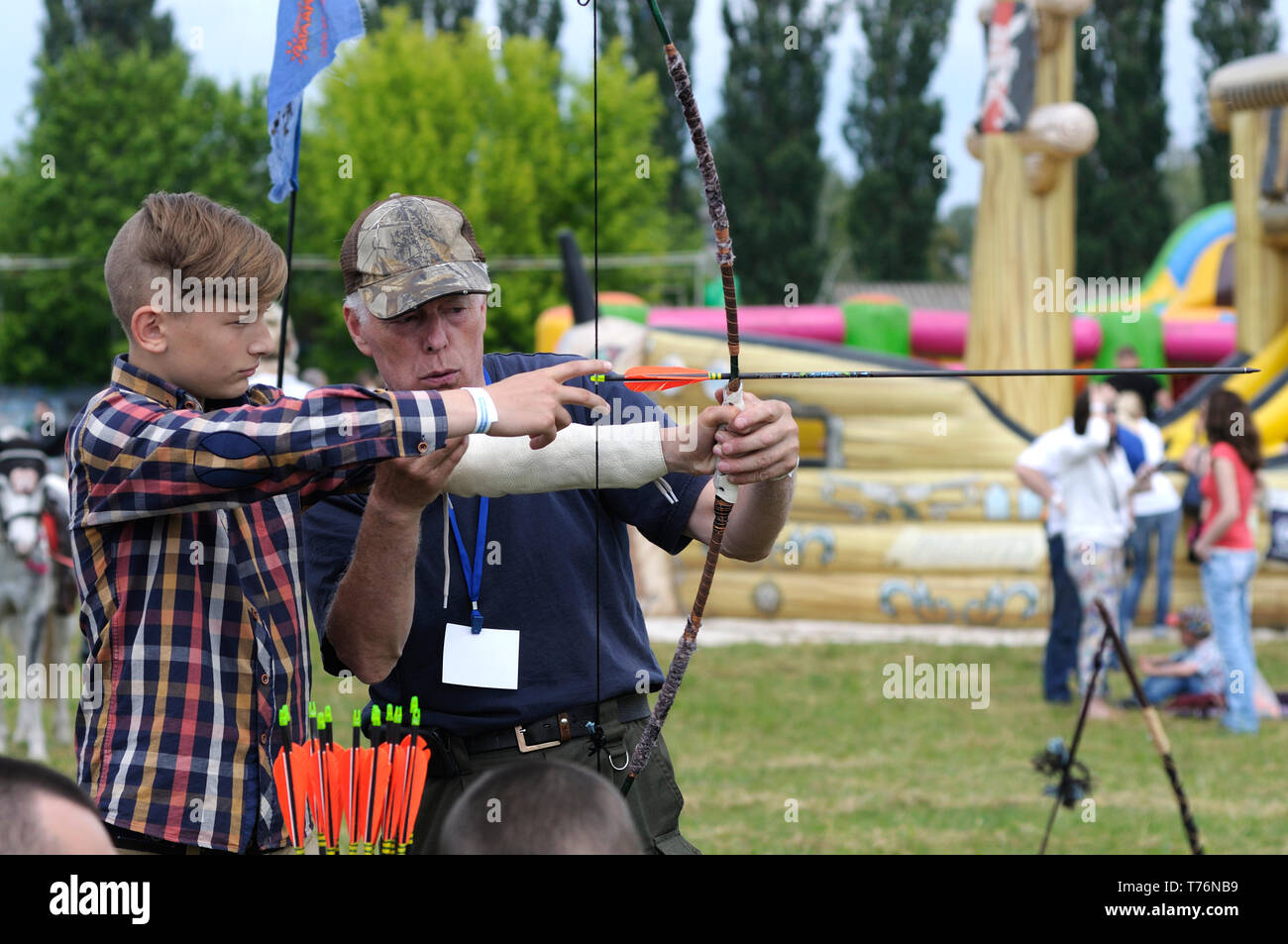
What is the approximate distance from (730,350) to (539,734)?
2.21 ft

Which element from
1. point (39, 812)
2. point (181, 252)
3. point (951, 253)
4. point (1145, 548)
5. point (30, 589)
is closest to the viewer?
point (39, 812)

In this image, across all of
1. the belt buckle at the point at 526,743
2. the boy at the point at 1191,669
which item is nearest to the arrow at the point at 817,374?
the belt buckle at the point at 526,743

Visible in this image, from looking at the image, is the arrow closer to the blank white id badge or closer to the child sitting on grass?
the blank white id badge

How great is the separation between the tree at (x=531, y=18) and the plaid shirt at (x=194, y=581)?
31.9 m

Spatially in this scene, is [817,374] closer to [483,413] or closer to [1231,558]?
[483,413]

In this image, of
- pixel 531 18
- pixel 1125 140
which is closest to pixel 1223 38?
pixel 1125 140

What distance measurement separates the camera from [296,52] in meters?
2.72

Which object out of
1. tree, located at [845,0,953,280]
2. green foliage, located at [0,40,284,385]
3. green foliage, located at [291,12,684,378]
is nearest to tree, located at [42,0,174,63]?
green foliage, located at [0,40,284,385]

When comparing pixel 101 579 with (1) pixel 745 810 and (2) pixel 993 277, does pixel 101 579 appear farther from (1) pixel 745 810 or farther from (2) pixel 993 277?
(2) pixel 993 277

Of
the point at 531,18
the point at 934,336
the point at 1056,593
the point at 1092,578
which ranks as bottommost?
the point at 1056,593

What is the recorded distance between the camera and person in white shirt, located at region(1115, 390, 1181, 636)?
8695 mm

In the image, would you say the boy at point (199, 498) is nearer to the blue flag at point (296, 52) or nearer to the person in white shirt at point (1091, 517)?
the blue flag at point (296, 52)

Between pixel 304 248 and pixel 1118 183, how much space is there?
675 inches

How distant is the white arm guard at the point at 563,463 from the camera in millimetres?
1996
